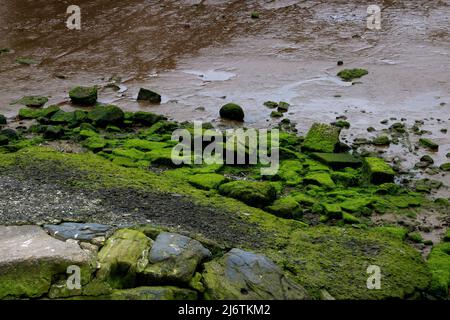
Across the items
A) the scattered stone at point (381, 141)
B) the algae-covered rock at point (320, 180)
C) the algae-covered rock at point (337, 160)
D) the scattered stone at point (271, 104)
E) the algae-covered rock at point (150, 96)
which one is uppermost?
the algae-covered rock at point (150, 96)

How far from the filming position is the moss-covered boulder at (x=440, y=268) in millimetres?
5426

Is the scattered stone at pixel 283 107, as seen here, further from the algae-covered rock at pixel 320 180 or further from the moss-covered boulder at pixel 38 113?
the moss-covered boulder at pixel 38 113

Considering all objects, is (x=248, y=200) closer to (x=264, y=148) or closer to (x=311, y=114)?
(x=264, y=148)

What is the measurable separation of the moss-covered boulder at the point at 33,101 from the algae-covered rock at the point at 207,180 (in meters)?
4.03

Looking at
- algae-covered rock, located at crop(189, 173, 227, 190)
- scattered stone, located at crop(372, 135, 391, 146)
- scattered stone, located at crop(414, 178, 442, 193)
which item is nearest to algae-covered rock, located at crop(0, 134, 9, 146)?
algae-covered rock, located at crop(189, 173, 227, 190)

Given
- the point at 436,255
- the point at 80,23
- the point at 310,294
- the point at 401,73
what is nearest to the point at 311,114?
the point at 401,73

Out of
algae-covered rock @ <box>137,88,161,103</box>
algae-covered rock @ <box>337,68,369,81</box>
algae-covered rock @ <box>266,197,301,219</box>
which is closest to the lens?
algae-covered rock @ <box>266,197,301,219</box>

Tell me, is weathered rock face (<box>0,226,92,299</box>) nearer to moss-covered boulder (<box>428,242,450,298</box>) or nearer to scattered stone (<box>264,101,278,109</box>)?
moss-covered boulder (<box>428,242,450,298</box>)

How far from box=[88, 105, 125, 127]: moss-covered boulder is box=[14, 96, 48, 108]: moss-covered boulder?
129 cm

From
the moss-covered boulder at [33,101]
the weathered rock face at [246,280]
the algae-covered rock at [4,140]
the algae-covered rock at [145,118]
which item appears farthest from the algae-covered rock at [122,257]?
the moss-covered boulder at [33,101]

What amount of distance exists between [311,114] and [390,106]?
127 centimetres

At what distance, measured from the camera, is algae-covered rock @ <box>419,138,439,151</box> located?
8.58m

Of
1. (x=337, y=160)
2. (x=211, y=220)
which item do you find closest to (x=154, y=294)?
(x=211, y=220)

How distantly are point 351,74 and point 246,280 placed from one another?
7.35 meters
